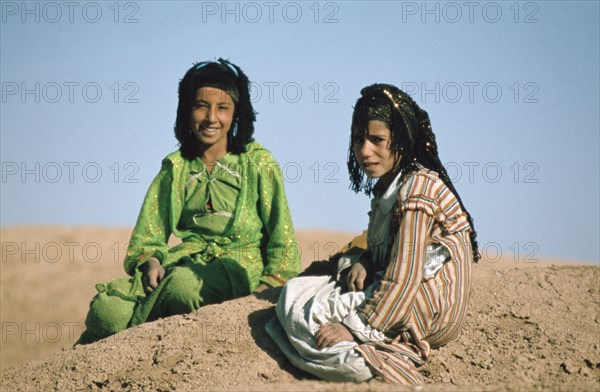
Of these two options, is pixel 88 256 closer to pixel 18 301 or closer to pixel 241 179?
pixel 18 301

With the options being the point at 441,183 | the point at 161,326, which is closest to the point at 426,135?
the point at 441,183

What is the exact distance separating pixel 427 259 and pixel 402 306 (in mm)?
342

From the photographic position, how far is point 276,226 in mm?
6039

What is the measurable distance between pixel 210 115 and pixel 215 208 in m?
0.68

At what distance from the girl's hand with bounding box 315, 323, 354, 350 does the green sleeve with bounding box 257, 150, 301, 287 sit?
1563 millimetres

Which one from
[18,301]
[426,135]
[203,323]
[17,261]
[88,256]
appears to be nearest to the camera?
[426,135]

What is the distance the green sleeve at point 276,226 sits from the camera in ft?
19.8

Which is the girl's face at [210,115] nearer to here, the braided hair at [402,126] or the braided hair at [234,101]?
the braided hair at [234,101]

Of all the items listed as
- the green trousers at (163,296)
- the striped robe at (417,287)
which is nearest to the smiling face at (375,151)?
the striped robe at (417,287)

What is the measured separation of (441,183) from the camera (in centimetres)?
451

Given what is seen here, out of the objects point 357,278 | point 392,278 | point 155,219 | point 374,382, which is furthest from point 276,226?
point 374,382

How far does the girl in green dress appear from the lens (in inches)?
230

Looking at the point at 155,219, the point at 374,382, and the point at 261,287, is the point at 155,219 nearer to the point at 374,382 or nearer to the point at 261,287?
the point at 261,287

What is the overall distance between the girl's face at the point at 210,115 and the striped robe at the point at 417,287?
1.98 metres
